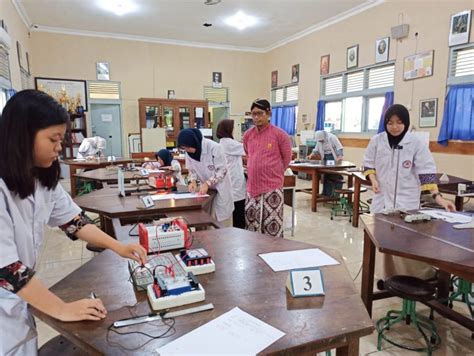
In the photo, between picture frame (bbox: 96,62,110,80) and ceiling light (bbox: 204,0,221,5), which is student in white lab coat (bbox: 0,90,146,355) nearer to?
ceiling light (bbox: 204,0,221,5)

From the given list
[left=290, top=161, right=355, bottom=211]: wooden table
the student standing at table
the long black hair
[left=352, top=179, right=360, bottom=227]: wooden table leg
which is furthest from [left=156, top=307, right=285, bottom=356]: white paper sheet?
[left=290, top=161, right=355, bottom=211]: wooden table

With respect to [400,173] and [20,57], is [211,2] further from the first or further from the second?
[400,173]

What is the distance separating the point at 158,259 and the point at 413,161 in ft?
6.31

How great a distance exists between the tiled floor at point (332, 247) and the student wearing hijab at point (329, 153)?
37 centimetres

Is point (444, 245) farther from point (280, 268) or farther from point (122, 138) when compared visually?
point (122, 138)

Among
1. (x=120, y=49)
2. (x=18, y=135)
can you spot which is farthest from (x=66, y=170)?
(x=18, y=135)

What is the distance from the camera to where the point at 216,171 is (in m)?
2.79

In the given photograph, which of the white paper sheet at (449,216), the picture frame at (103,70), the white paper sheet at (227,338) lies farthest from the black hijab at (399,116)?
the picture frame at (103,70)

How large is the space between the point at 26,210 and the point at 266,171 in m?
2.04

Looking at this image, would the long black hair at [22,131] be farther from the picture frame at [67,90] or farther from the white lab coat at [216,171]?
the picture frame at [67,90]

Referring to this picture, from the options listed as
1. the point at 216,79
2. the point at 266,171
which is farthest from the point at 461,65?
the point at 216,79

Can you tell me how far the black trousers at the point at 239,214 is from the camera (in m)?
3.39

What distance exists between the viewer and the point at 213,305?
42.0 inches

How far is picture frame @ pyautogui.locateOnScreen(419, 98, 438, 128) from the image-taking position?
5547 mm
